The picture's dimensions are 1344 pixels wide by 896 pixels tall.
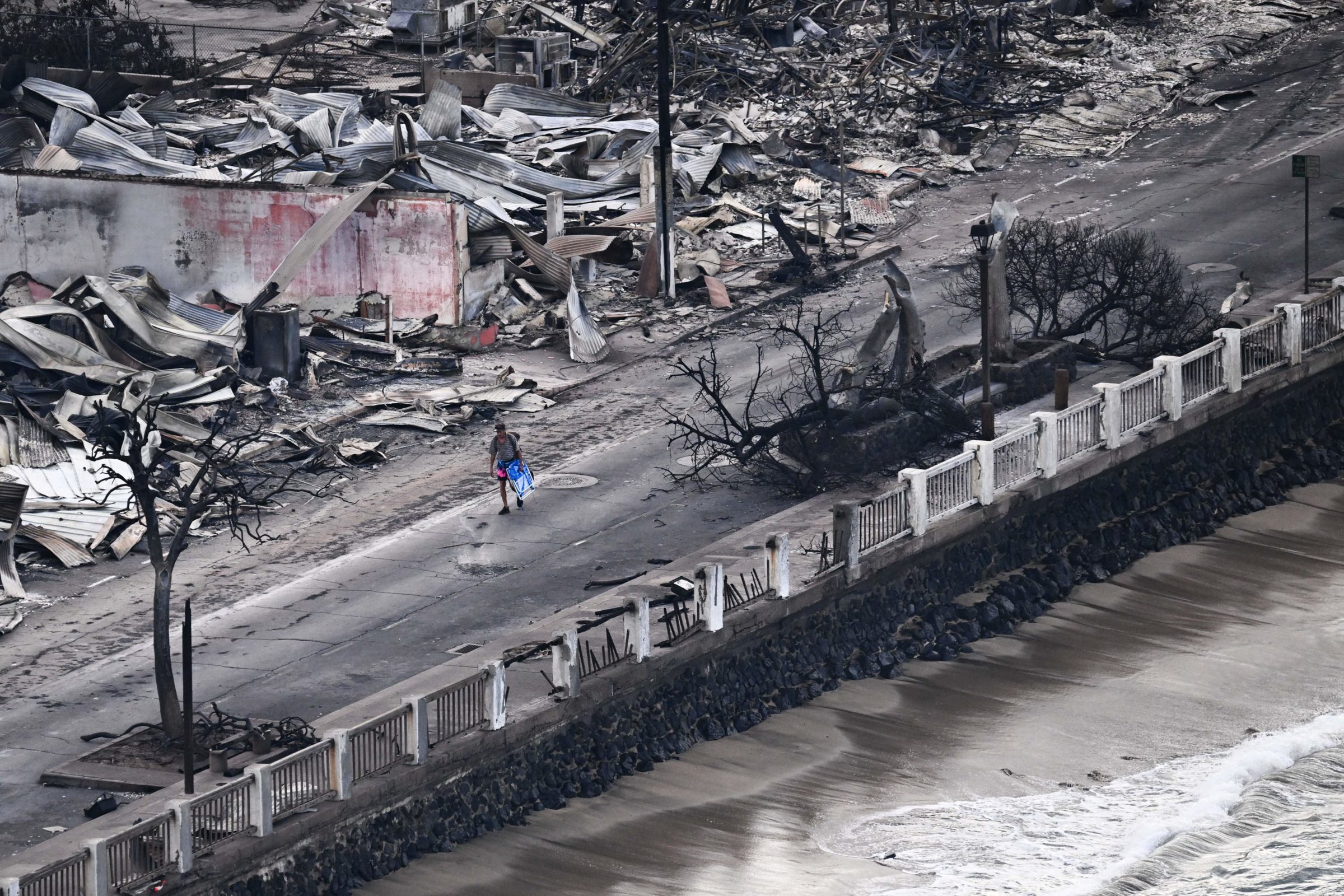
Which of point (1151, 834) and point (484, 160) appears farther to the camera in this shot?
point (484, 160)

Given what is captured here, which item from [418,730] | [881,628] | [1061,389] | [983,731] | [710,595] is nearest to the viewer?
[418,730]

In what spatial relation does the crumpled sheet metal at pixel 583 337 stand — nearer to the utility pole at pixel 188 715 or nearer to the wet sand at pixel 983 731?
the wet sand at pixel 983 731

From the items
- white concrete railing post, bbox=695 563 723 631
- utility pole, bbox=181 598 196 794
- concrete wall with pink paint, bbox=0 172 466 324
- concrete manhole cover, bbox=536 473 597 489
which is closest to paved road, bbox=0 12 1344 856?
concrete manhole cover, bbox=536 473 597 489

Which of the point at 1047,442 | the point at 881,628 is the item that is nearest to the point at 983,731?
the point at 881,628

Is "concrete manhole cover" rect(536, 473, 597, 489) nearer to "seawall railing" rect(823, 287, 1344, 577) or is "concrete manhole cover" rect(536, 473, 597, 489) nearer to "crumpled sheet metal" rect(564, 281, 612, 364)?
"seawall railing" rect(823, 287, 1344, 577)

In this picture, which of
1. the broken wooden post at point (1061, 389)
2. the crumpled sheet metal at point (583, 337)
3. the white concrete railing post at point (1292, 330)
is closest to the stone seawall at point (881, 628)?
the white concrete railing post at point (1292, 330)

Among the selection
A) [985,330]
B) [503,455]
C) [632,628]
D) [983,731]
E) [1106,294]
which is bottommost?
[983,731]

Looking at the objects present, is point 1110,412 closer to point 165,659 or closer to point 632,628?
point 632,628

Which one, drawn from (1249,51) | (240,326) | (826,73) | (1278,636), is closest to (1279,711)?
(1278,636)
